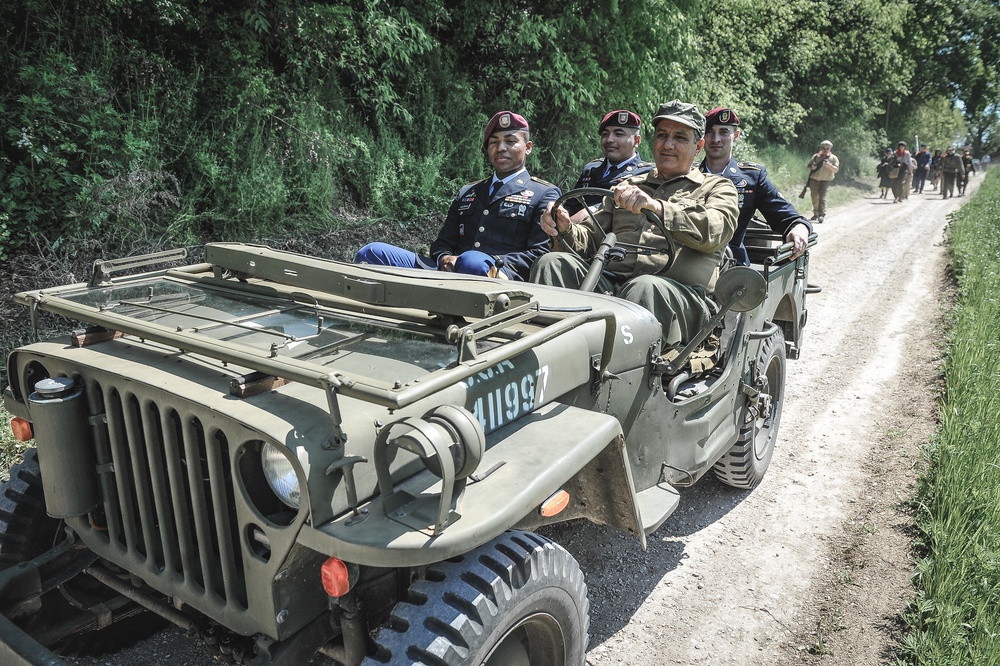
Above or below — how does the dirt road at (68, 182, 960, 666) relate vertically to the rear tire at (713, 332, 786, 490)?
below

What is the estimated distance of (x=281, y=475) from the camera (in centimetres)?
203

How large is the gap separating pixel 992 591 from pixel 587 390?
1968 millimetres

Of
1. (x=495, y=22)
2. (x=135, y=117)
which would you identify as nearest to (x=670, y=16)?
(x=495, y=22)

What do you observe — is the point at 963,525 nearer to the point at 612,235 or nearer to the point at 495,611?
the point at 612,235

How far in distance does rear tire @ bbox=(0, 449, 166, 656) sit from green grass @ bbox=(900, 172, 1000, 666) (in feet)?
10.0

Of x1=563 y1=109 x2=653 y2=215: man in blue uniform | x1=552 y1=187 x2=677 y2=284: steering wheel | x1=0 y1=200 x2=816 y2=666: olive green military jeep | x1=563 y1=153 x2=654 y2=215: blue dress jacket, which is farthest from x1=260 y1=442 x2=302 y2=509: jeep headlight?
x1=563 y1=109 x2=653 y2=215: man in blue uniform

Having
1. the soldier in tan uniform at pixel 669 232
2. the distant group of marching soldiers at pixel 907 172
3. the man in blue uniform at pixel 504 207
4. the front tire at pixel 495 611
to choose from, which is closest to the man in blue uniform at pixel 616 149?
the man in blue uniform at pixel 504 207

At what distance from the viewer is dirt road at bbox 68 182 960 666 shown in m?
3.14

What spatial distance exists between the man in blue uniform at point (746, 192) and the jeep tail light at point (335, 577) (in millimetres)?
4047

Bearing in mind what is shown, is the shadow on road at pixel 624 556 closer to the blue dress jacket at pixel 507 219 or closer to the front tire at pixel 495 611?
the front tire at pixel 495 611

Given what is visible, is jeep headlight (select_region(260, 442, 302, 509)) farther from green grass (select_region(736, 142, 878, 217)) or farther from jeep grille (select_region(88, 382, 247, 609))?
green grass (select_region(736, 142, 878, 217))

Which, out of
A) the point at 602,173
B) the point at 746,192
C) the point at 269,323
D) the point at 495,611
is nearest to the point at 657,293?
the point at 269,323

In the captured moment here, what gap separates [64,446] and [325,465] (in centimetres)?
100

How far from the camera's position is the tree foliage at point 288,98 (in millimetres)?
5980
